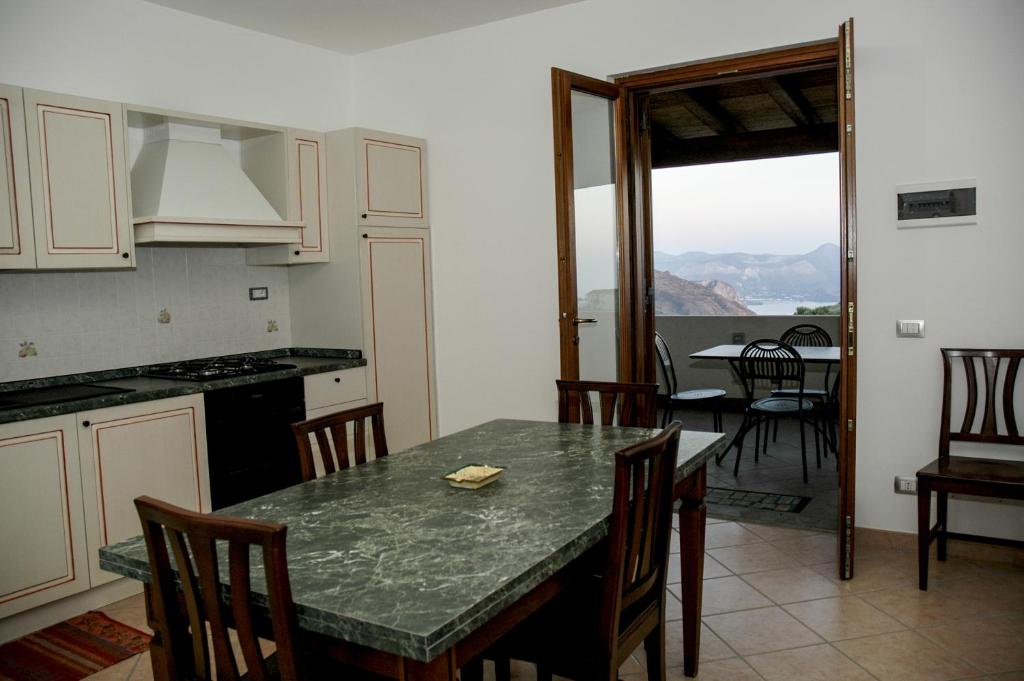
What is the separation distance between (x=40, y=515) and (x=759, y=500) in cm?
358

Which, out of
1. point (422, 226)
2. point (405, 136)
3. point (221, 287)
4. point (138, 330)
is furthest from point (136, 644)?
point (405, 136)

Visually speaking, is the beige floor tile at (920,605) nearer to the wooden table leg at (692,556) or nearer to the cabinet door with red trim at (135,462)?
the wooden table leg at (692,556)

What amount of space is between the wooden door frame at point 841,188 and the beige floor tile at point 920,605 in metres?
0.21

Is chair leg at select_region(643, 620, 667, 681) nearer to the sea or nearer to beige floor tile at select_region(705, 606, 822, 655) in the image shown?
beige floor tile at select_region(705, 606, 822, 655)

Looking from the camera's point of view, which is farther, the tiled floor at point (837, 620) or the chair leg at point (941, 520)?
the chair leg at point (941, 520)

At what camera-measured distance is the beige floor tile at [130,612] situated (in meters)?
3.12

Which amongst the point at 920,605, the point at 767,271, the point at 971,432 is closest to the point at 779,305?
the point at 767,271

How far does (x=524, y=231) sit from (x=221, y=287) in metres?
1.73

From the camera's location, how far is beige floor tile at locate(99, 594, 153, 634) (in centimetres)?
312

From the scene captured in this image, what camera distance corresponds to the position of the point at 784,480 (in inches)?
194

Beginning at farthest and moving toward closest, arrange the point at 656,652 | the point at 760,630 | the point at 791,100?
the point at 791,100, the point at 760,630, the point at 656,652

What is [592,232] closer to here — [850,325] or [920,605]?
[850,325]

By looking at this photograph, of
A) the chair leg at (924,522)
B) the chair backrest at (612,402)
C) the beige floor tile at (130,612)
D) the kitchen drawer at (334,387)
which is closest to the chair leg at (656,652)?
the chair backrest at (612,402)

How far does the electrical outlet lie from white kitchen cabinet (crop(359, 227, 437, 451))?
2.57 metres
